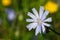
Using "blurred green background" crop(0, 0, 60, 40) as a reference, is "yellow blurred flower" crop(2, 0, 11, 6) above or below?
above

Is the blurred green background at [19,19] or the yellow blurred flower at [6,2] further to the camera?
the yellow blurred flower at [6,2]

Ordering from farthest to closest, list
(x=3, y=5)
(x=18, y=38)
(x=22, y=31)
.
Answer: (x=3, y=5) → (x=22, y=31) → (x=18, y=38)

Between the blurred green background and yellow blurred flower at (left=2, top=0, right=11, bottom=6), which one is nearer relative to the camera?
the blurred green background

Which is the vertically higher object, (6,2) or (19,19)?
(6,2)

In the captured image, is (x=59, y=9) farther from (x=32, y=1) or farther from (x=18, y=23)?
(x=18, y=23)

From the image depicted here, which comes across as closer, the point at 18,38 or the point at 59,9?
the point at 18,38

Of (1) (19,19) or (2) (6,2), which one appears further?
(2) (6,2)

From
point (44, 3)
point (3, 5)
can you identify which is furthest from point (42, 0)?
point (3, 5)

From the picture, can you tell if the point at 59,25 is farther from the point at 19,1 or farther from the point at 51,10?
the point at 19,1

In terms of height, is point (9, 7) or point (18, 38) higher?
point (9, 7)

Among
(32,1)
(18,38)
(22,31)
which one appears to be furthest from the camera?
(32,1)

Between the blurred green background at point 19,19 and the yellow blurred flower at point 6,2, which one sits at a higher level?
the yellow blurred flower at point 6,2
